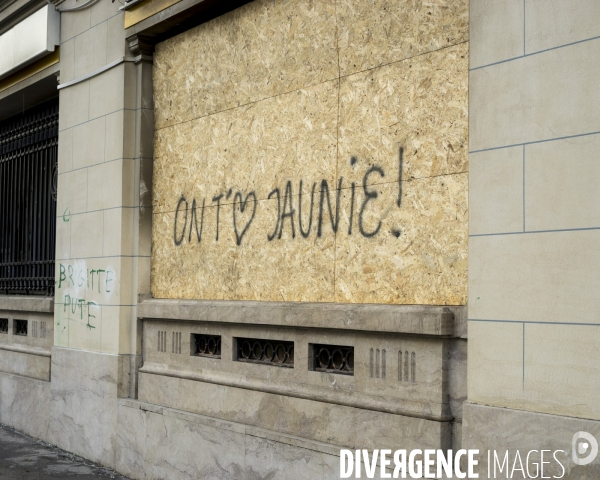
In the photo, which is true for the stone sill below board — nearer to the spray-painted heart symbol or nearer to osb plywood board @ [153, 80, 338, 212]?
the spray-painted heart symbol

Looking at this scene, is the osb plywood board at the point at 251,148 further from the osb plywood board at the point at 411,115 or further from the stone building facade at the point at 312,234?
the osb plywood board at the point at 411,115

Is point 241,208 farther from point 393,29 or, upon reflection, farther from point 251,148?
point 393,29

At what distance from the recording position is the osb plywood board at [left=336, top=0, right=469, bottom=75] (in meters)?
5.45

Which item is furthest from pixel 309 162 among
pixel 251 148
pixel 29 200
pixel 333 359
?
pixel 29 200

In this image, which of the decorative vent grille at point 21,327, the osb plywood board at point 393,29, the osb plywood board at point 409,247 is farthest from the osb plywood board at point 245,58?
the decorative vent grille at point 21,327

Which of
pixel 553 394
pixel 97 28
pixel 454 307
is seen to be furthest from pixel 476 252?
pixel 97 28

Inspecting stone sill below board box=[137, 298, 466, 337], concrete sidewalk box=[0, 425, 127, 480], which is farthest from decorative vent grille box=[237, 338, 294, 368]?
concrete sidewalk box=[0, 425, 127, 480]

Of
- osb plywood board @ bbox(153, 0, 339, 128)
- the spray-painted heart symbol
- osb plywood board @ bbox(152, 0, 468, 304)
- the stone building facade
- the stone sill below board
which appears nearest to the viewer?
the stone building facade

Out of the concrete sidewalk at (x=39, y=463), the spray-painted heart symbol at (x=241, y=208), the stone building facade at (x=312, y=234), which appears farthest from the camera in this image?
the concrete sidewalk at (x=39, y=463)

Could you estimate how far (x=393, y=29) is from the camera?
587 centimetres

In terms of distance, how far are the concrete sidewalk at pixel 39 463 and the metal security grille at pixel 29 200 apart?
1.89 meters

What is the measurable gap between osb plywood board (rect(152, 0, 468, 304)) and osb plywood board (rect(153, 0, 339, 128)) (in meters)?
0.01

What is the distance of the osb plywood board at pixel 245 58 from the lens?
6.55 metres

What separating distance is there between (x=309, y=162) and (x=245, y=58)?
1.33 m
